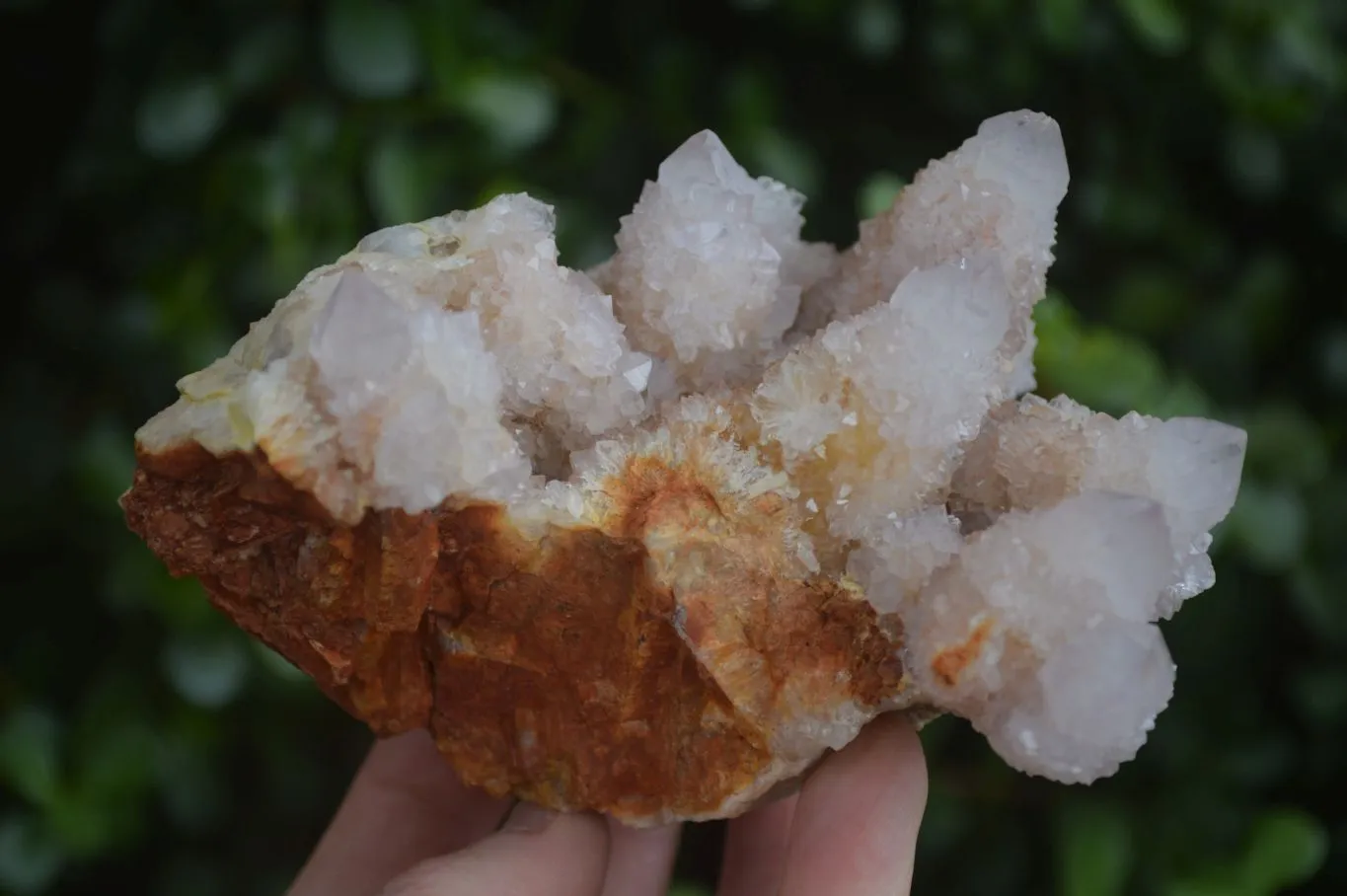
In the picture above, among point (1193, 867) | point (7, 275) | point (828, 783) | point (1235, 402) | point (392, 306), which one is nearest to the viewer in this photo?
point (392, 306)

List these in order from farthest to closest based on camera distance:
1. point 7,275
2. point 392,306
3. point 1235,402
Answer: point 7,275 < point 1235,402 < point 392,306

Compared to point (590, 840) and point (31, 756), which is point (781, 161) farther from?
point (31, 756)

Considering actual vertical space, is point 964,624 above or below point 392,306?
below

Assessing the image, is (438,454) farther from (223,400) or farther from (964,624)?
(964,624)

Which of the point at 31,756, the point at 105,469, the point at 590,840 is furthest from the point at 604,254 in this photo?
the point at 31,756

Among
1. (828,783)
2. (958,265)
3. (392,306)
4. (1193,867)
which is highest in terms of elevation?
(392,306)

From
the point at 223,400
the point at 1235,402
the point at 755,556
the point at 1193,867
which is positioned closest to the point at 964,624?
the point at 755,556

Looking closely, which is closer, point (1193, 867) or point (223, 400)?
point (223, 400)

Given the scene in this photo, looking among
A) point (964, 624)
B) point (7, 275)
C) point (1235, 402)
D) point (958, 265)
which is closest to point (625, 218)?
point (958, 265)

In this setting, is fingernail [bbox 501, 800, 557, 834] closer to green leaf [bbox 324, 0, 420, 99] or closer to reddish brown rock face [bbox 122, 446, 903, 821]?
reddish brown rock face [bbox 122, 446, 903, 821]
